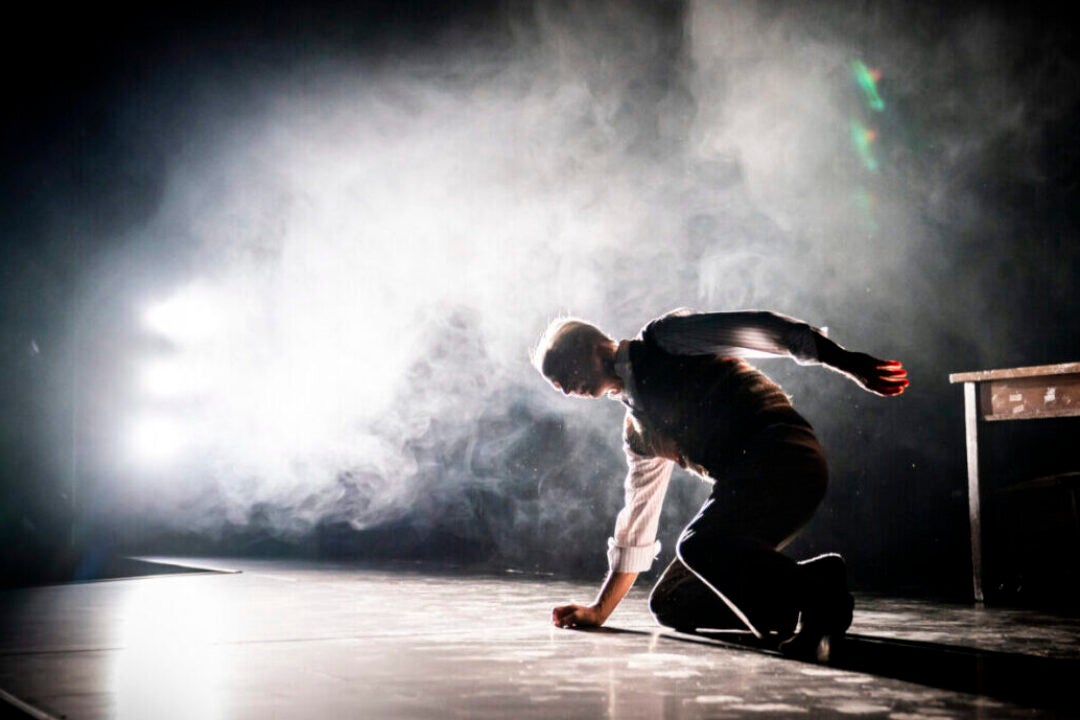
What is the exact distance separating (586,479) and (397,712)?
3.58 metres

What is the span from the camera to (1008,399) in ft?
10.2

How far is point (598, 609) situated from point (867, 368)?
0.93 m

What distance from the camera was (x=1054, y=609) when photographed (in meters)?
2.97

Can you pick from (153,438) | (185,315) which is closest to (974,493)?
(185,315)

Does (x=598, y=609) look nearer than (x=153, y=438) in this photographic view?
Yes

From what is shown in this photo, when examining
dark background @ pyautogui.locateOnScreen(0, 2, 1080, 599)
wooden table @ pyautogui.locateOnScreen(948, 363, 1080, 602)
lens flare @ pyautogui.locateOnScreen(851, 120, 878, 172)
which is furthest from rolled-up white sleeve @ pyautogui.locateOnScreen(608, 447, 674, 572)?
lens flare @ pyautogui.locateOnScreen(851, 120, 878, 172)

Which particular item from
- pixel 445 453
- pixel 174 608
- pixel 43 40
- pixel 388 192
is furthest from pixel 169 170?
pixel 174 608

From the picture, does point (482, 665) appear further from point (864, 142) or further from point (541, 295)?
point (541, 295)

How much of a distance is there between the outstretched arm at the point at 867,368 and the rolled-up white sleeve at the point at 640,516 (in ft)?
1.99

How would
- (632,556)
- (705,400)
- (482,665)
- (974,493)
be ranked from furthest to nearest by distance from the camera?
(974,493), (632,556), (705,400), (482,665)

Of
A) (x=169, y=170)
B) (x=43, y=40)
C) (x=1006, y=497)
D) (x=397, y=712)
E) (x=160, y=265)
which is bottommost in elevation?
(x=397, y=712)

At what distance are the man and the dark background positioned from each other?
4.97ft

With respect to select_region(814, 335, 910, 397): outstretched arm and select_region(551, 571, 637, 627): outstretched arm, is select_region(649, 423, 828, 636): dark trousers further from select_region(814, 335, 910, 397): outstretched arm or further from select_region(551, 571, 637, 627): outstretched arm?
select_region(551, 571, 637, 627): outstretched arm

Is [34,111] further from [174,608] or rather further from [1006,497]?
[1006,497]
